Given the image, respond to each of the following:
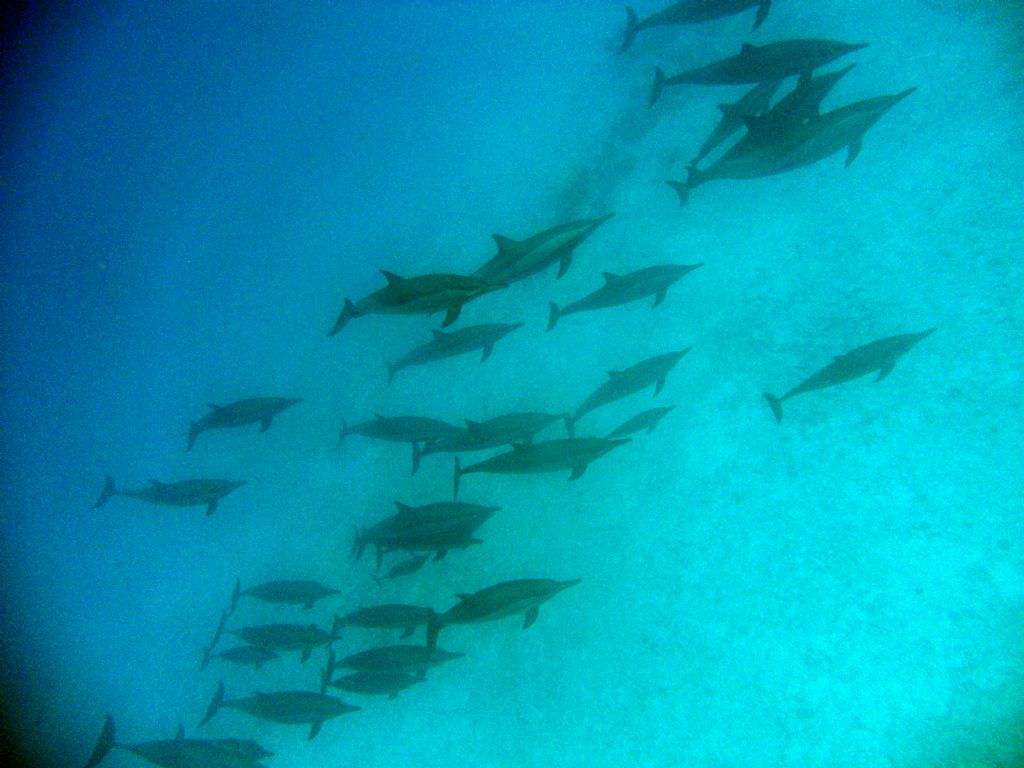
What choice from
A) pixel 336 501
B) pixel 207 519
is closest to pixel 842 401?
pixel 336 501

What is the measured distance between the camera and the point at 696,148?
9883 millimetres

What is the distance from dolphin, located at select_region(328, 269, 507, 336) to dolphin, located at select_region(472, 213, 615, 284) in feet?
1.20

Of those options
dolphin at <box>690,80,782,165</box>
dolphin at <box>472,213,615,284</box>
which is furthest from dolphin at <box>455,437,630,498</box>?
dolphin at <box>690,80,782,165</box>

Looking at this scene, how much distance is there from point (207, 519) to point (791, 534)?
13021 mm

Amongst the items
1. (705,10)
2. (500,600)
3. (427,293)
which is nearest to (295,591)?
(500,600)

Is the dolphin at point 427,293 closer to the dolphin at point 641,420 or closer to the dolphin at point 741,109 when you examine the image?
the dolphin at point 741,109

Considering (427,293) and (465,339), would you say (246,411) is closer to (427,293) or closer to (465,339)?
(465,339)

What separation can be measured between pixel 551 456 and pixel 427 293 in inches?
71.3

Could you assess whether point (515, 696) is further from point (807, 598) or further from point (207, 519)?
point (207, 519)

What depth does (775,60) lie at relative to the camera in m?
4.19

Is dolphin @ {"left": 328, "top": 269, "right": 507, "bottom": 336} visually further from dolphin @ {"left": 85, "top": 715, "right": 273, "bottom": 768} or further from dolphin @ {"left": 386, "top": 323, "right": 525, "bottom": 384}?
dolphin @ {"left": 85, "top": 715, "right": 273, "bottom": 768}

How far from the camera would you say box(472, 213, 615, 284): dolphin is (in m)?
3.74

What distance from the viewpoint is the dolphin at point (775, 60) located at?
4117 millimetres

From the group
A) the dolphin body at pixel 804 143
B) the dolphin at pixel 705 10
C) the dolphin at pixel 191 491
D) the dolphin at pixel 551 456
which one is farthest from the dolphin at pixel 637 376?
the dolphin at pixel 191 491
